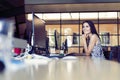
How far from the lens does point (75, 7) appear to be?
396 inches

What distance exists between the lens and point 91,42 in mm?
3250

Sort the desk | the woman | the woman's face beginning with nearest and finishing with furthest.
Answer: the desk < the woman < the woman's face

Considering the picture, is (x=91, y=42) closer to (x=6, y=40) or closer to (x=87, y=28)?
(x=87, y=28)

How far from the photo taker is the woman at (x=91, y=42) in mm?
3203

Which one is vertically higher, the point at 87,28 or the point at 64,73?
the point at 87,28

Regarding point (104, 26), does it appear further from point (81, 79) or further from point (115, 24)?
point (81, 79)

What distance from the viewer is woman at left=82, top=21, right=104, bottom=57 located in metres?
3.20

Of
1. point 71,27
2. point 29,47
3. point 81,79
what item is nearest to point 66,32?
point 71,27

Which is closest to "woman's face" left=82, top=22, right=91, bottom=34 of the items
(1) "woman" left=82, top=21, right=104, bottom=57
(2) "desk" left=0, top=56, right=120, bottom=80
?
(1) "woman" left=82, top=21, right=104, bottom=57

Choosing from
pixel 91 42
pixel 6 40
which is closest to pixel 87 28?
pixel 91 42

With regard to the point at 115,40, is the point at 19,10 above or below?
above

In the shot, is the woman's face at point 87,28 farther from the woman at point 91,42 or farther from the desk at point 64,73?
the desk at point 64,73

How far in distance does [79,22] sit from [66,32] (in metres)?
0.67

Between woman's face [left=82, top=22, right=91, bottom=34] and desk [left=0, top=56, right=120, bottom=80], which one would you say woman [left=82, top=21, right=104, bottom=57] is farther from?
desk [left=0, top=56, right=120, bottom=80]
